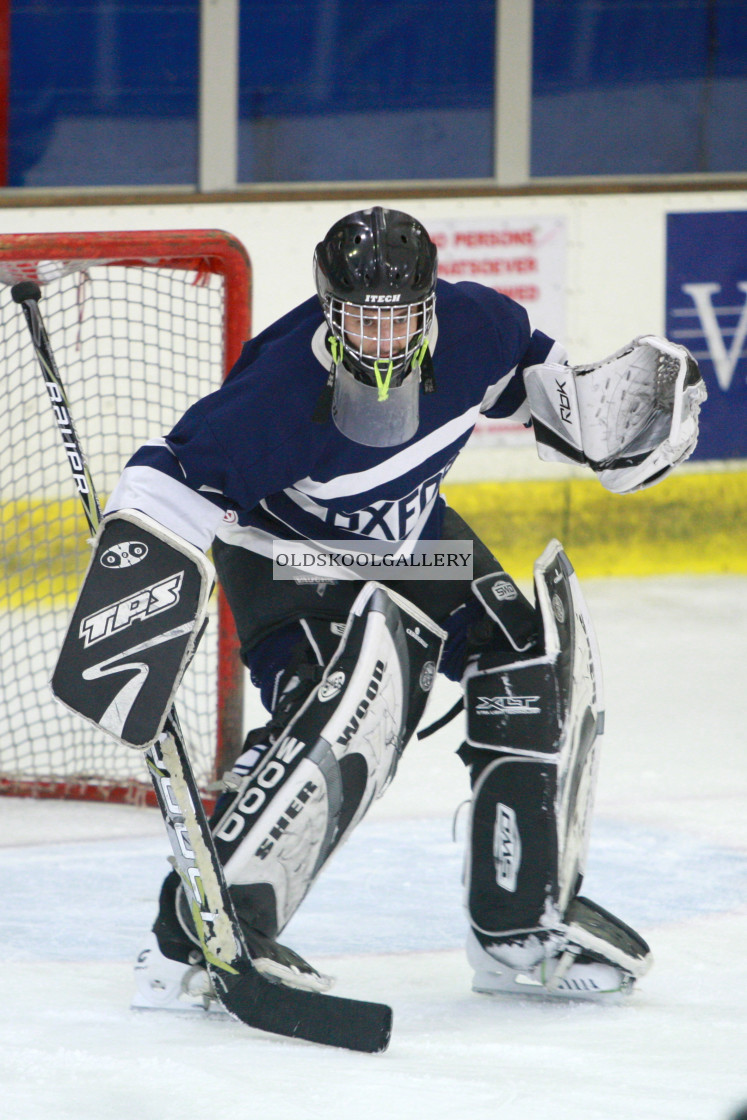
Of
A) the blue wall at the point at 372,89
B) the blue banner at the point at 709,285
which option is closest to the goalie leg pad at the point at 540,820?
the blue banner at the point at 709,285

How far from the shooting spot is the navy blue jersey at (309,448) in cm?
170

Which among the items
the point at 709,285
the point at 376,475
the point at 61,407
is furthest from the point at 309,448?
the point at 709,285

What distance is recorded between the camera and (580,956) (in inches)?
74.0

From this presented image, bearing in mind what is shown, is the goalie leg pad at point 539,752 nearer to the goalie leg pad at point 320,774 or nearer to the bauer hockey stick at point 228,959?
the goalie leg pad at point 320,774

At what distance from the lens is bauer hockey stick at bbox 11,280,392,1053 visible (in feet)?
5.46

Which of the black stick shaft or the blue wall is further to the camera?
the blue wall

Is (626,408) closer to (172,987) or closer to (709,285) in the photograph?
(172,987)

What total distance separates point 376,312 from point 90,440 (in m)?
2.23

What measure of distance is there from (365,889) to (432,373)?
90cm

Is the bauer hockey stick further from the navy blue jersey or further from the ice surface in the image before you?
the navy blue jersey

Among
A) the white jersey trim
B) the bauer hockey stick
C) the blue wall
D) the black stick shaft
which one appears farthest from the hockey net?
the bauer hockey stick

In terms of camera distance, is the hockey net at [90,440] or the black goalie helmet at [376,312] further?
the hockey net at [90,440]

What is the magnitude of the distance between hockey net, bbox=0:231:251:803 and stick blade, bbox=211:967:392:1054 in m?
1.05

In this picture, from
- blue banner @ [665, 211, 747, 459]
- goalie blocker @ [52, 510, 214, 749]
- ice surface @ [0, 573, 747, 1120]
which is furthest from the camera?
blue banner @ [665, 211, 747, 459]
